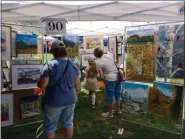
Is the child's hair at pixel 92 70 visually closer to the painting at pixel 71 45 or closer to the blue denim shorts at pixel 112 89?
the painting at pixel 71 45

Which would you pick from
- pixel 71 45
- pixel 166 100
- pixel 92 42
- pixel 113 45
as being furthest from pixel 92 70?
pixel 92 42

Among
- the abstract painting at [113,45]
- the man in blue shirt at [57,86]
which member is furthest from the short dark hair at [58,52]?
the abstract painting at [113,45]

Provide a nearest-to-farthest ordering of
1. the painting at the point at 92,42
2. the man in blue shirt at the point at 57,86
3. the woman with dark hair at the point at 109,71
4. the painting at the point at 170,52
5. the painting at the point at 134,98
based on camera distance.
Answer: the man in blue shirt at the point at 57,86
the painting at the point at 170,52
the painting at the point at 134,98
the woman with dark hair at the point at 109,71
the painting at the point at 92,42

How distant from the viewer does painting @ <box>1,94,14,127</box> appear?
3.96m

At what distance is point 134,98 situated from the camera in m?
4.44

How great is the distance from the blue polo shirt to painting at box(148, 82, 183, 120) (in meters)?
1.65

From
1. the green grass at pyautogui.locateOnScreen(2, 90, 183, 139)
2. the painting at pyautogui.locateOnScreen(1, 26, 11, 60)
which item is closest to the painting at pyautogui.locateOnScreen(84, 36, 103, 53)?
the green grass at pyautogui.locateOnScreen(2, 90, 183, 139)

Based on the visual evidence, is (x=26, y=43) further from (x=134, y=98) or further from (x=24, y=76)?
(x=134, y=98)

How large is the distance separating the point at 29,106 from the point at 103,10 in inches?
97.5

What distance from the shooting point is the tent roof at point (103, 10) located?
15.6 feet

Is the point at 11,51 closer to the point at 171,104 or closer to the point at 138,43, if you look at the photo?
the point at 138,43

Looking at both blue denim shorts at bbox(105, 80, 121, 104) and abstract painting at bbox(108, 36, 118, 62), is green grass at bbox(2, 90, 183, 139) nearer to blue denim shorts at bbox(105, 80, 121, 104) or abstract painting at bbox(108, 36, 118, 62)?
blue denim shorts at bbox(105, 80, 121, 104)

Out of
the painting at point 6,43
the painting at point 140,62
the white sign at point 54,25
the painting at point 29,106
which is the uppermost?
the white sign at point 54,25

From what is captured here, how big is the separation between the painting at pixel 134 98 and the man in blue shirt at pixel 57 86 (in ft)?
5.09
